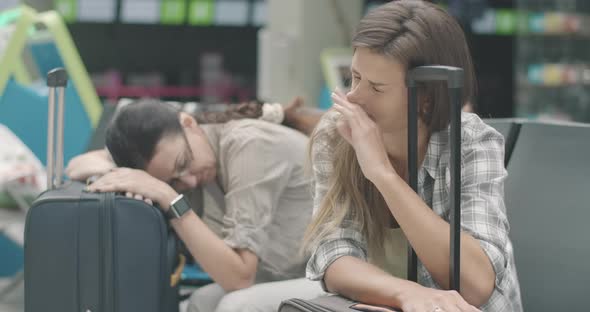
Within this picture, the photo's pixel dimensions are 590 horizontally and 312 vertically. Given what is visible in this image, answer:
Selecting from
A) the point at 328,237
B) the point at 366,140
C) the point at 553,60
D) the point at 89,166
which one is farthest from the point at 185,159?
the point at 553,60

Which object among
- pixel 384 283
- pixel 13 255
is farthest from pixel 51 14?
pixel 384 283

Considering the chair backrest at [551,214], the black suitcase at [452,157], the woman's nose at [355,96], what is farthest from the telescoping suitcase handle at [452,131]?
the chair backrest at [551,214]

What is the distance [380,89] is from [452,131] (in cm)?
23

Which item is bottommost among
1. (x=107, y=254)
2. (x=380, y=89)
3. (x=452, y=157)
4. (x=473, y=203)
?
(x=107, y=254)

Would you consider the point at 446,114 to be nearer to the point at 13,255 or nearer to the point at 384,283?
the point at 384,283

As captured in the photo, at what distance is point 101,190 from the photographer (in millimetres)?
2031

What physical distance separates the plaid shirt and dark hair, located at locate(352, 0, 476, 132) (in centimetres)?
7

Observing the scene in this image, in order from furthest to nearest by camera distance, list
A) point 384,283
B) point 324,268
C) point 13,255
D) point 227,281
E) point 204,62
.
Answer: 1. point 204,62
2. point 13,255
3. point 227,281
4. point 324,268
5. point 384,283

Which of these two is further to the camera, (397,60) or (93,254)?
(93,254)

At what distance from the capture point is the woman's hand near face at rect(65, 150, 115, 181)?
7.70ft

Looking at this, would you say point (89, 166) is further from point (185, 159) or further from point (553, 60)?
point (553, 60)

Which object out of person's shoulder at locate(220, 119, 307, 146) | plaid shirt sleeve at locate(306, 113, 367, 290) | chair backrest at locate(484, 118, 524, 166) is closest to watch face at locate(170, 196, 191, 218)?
person's shoulder at locate(220, 119, 307, 146)

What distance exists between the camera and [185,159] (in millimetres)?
2256

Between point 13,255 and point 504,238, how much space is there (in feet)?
10.0
